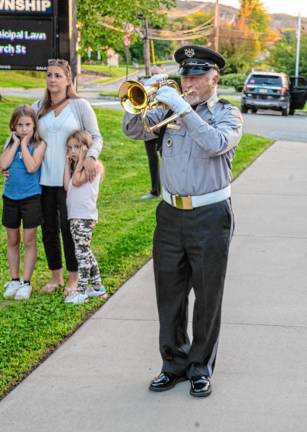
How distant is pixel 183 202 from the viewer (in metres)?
4.79

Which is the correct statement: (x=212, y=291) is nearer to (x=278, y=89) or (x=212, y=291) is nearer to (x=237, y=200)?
(x=237, y=200)

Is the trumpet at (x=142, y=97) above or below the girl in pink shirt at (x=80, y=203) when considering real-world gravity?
above

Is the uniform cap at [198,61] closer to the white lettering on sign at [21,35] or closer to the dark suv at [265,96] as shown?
A: the white lettering on sign at [21,35]

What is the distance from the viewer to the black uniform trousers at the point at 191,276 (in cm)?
480

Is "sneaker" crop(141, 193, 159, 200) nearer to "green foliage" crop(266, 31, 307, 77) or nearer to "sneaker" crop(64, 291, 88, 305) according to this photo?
"sneaker" crop(64, 291, 88, 305)

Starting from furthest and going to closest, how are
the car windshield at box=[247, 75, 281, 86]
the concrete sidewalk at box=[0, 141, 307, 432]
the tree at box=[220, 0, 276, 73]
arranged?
the tree at box=[220, 0, 276, 73] < the car windshield at box=[247, 75, 281, 86] < the concrete sidewalk at box=[0, 141, 307, 432]

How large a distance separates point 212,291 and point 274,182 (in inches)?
329

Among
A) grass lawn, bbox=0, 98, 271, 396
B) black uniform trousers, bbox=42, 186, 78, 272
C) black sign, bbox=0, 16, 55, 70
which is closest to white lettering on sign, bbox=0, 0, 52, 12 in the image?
black sign, bbox=0, 16, 55, 70

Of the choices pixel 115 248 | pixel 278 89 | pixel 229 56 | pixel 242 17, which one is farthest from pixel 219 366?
pixel 242 17

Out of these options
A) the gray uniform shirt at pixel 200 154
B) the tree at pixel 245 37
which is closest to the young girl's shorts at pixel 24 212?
the gray uniform shirt at pixel 200 154

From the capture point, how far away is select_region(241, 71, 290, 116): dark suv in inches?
1246

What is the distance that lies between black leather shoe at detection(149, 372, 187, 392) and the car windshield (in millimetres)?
28022

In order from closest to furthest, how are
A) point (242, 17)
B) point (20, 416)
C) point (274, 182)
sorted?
point (20, 416)
point (274, 182)
point (242, 17)

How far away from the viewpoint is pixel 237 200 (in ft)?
37.4
